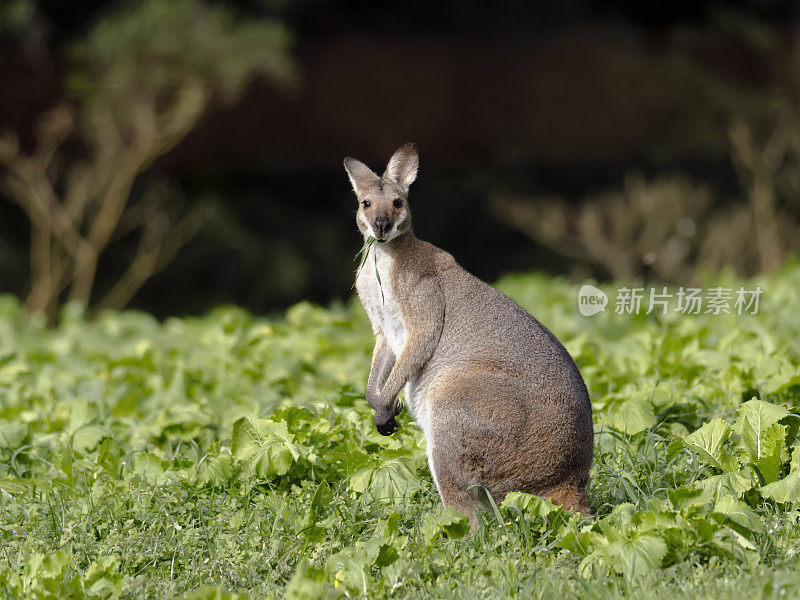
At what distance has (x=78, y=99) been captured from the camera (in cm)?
1218

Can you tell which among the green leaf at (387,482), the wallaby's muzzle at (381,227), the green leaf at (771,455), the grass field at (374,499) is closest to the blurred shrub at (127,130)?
the grass field at (374,499)

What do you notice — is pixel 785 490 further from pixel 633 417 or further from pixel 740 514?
pixel 633 417

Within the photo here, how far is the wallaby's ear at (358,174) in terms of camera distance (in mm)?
4051

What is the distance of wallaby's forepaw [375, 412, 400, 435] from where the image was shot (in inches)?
157

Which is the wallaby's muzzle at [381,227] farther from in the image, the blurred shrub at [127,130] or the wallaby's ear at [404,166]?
the blurred shrub at [127,130]

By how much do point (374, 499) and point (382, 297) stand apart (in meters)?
0.76

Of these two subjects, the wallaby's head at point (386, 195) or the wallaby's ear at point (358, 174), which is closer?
the wallaby's head at point (386, 195)

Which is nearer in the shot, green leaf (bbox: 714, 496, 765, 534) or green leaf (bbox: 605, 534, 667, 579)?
green leaf (bbox: 605, 534, 667, 579)

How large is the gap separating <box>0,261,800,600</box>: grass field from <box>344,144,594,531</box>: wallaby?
15 centimetres

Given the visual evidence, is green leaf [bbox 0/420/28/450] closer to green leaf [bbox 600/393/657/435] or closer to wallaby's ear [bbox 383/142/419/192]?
wallaby's ear [bbox 383/142/419/192]

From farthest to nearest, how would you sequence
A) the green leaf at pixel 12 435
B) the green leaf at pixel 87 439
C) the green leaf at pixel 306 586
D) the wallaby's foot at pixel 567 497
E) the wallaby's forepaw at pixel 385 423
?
the green leaf at pixel 12 435, the green leaf at pixel 87 439, the wallaby's forepaw at pixel 385 423, the wallaby's foot at pixel 567 497, the green leaf at pixel 306 586

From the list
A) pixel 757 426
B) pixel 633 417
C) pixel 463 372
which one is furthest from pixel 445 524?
pixel 757 426

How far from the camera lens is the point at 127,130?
1194 cm

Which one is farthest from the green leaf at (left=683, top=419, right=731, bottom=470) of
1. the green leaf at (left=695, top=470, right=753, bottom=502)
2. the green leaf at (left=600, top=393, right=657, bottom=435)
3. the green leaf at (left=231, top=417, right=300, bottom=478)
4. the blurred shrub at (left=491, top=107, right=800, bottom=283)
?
the blurred shrub at (left=491, top=107, right=800, bottom=283)
